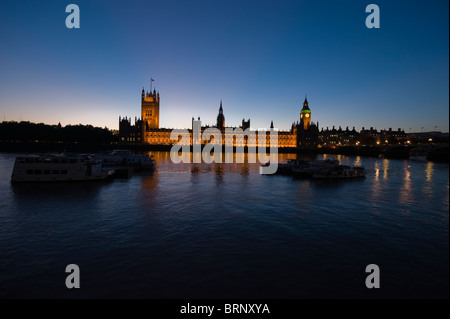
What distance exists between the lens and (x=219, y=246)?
14.1 m

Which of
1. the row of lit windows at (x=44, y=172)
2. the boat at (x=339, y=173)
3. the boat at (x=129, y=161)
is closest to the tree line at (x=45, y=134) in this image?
the boat at (x=129, y=161)

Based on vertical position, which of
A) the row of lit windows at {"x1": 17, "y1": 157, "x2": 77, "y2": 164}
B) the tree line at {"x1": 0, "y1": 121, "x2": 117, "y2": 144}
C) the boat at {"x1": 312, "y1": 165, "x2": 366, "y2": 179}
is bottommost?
the boat at {"x1": 312, "y1": 165, "x2": 366, "y2": 179}

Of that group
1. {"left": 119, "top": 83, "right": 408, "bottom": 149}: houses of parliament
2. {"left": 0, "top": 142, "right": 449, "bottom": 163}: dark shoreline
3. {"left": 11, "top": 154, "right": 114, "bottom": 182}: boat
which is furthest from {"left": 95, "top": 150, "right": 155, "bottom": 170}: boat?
{"left": 119, "top": 83, "right": 408, "bottom": 149}: houses of parliament

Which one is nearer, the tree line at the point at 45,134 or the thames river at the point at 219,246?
the thames river at the point at 219,246

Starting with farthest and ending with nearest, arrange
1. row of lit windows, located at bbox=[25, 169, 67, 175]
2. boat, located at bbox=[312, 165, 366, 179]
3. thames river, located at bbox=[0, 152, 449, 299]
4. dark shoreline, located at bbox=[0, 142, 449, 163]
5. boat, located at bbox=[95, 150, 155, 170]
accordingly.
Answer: dark shoreline, located at bbox=[0, 142, 449, 163] < boat, located at bbox=[95, 150, 155, 170] < boat, located at bbox=[312, 165, 366, 179] < row of lit windows, located at bbox=[25, 169, 67, 175] < thames river, located at bbox=[0, 152, 449, 299]

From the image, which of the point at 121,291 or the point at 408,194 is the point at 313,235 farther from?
the point at 408,194

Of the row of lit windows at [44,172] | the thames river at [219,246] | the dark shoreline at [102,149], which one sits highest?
the dark shoreline at [102,149]

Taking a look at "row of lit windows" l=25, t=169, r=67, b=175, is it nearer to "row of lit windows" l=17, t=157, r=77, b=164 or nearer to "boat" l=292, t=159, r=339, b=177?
"row of lit windows" l=17, t=157, r=77, b=164

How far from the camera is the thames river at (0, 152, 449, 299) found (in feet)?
33.5

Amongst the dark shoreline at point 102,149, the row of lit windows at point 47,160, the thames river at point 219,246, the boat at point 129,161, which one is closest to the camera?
the thames river at point 219,246

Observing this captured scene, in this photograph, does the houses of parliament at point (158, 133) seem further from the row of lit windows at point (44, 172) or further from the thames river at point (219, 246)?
the thames river at point (219, 246)

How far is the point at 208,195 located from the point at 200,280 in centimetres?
1727

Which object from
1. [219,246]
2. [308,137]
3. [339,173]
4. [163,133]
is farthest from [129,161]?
[308,137]

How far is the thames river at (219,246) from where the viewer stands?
33.5ft
